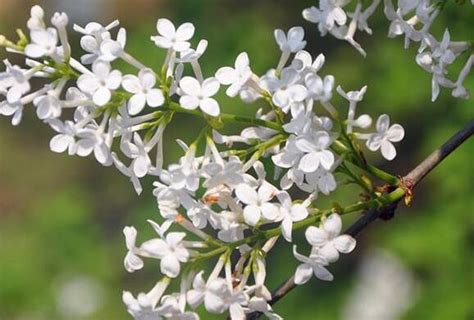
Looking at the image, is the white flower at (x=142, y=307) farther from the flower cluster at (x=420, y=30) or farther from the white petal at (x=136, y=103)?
the flower cluster at (x=420, y=30)

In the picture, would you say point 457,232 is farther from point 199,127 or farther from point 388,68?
point 199,127

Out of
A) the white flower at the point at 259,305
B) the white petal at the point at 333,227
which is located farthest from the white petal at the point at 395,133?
the white flower at the point at 259,305

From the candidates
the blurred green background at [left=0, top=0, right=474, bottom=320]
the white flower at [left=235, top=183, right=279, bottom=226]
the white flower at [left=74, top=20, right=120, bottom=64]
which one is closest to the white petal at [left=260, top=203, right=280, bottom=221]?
the white flower at [left=235, top=183, right=279, bottom=226]

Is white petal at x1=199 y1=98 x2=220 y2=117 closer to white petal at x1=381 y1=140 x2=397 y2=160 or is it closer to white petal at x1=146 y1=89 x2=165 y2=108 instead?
white petal at x1=146 y1=89 x2=165 y2=108

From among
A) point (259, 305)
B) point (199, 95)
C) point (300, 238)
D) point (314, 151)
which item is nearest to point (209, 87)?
point (199, 95)

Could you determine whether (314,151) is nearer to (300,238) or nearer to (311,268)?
(311,268)

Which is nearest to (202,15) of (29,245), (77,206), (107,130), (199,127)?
(199,127)
